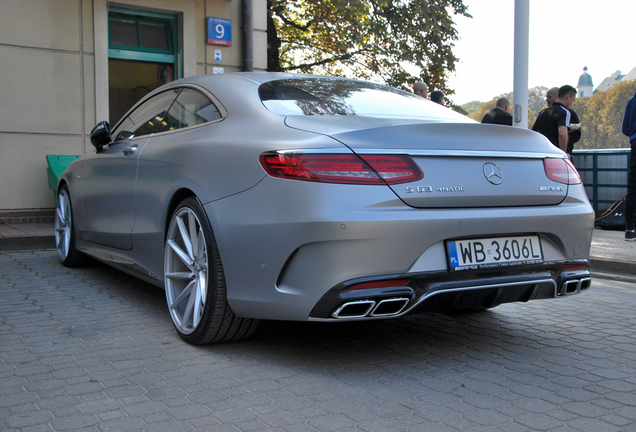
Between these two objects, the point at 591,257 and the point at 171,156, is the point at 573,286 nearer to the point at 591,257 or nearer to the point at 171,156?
the point at 171,156

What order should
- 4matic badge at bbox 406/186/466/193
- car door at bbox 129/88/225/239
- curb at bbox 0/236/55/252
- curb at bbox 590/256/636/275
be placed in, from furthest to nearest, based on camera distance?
curb at bbox 0/236/55/252
curb at bbox 590/256/636/275
car door at bbox 129/88/225/239
4matic badge at bbox 406/186/466/193

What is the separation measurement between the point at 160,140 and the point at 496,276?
224cm

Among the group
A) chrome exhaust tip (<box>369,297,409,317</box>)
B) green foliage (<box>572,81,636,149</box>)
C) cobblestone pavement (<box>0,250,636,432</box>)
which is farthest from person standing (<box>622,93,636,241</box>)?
green foliage (<box>572,81,636,149</box>)

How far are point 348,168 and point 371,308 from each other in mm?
615

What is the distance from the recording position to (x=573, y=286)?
3.33 metres

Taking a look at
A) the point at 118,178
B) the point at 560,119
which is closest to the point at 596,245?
the point at 560,119

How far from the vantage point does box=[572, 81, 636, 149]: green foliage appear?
399ft

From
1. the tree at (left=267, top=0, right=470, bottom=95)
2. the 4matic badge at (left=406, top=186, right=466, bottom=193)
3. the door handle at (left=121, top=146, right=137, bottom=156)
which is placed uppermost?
the tree at (left=267, top=0, right=470, bottom=95)

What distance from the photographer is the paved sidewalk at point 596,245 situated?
6.54 m

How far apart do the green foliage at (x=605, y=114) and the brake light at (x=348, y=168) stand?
421 feet

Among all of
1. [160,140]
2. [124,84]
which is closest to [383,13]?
[124,84]

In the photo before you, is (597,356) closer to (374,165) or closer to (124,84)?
(374,165)

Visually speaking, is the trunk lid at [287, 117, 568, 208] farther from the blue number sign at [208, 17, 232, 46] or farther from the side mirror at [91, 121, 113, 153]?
the blue number sign at [208, 17, 232, 46]

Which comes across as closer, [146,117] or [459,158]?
[459,158]
